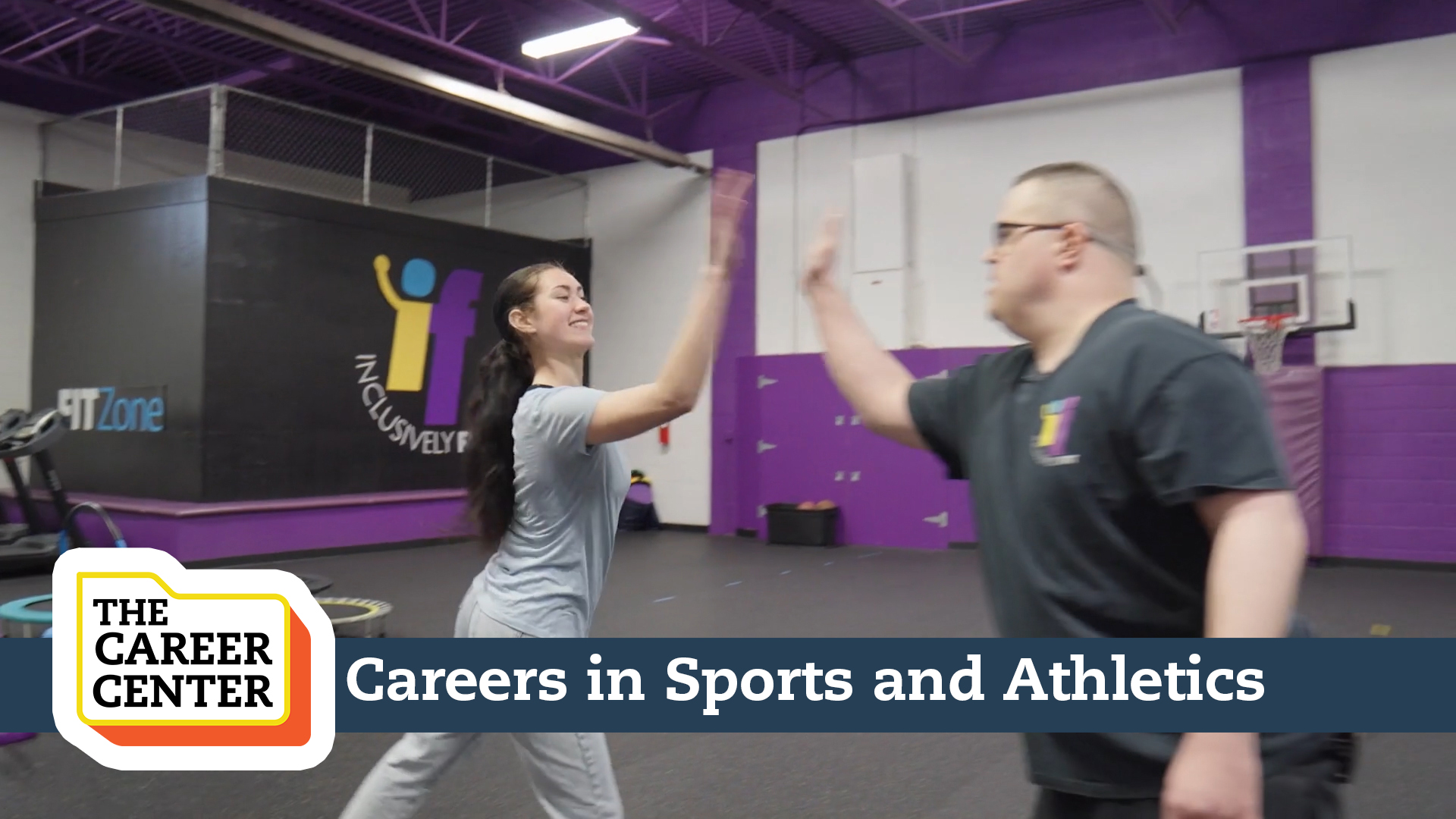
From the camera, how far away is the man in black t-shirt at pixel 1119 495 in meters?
0.93

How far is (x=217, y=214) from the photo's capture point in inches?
286

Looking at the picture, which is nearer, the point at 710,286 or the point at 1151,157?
the point at 710,286

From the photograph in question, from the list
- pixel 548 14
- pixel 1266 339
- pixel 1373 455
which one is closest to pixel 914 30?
pixel 548 14

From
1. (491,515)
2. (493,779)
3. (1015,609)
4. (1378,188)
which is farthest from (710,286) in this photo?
(1378,188)

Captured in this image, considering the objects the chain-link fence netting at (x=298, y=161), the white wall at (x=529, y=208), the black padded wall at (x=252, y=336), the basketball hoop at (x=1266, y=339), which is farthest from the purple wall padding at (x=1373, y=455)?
the chain-link fence netting at (x=298, y=161)

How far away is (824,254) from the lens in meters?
1.56

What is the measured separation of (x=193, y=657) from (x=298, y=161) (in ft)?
29.7

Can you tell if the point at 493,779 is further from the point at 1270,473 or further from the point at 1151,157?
the point at 1151,157

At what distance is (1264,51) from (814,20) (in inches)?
135

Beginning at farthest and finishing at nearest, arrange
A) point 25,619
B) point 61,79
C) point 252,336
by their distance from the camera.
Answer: point 61,79 → point 252,336 → point 25,619

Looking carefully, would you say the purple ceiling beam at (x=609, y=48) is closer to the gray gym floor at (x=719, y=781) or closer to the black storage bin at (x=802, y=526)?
the black storage bin at (x=802, y=526)

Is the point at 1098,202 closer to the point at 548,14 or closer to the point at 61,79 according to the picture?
the point at 548,14

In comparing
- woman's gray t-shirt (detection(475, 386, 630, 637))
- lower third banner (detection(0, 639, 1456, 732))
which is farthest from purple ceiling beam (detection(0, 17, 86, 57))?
woman's gray t-shirt (detection(475, 386, 630, 637))

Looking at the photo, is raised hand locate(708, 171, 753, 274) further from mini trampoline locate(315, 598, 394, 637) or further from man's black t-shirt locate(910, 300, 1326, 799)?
mini trampoline locate(315, 598, 394, 637)
